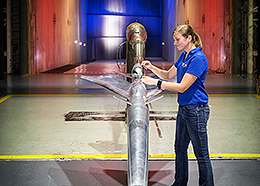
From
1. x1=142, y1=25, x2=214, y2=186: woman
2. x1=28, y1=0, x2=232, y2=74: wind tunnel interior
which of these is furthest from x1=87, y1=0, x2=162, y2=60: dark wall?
x1=142, y1=25, x2=214, y2=186: woman

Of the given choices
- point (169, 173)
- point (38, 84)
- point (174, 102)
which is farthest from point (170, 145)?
point (38, 84)

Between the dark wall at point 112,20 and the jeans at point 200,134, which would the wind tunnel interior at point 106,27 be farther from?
the jeans at point 200,134

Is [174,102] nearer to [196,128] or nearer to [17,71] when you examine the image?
[196,128]

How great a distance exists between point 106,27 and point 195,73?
3360cm

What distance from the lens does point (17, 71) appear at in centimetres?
1587

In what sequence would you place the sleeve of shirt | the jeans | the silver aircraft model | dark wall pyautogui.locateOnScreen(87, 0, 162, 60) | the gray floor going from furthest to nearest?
dark wall pyautogui.locateOnScreen(87, 0, 162, 60)
the gray floor
the jeans
the sleeve of shirt
the silver aircraft model

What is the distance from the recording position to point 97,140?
16.6 feet

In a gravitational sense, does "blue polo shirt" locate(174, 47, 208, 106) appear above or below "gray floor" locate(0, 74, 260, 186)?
above

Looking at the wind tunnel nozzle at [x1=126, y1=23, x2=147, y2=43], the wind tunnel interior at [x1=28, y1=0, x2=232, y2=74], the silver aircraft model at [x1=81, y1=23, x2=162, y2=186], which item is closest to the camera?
the silver aircraft model at [x1=81, y1=23, x2=162, y2=186]

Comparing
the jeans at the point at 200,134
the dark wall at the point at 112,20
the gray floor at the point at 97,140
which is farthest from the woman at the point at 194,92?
the dark wall at the point at 112,20

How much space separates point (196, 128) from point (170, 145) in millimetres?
1854

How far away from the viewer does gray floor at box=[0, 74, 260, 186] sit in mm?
3672

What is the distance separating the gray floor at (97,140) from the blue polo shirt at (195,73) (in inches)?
44.2

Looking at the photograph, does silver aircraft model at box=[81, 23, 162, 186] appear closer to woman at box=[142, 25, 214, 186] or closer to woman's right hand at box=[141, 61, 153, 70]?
woman's right hand at box=[141, 61, 153, 70]
